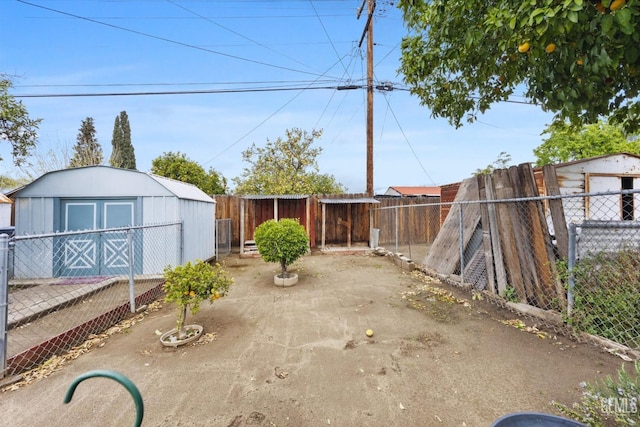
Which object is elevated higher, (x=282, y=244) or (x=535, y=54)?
(x=535, y=54)

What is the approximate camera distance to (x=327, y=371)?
2.77 meters

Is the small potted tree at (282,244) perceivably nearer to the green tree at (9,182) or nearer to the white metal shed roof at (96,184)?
the white metal shed roof at (96,184)

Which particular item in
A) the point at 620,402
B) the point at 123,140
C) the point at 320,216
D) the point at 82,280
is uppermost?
the point at 123,140

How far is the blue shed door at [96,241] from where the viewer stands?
6.38 m

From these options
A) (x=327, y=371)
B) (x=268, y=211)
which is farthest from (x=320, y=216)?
(x=327, y=371)

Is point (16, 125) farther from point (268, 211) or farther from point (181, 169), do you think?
point (181, 169)

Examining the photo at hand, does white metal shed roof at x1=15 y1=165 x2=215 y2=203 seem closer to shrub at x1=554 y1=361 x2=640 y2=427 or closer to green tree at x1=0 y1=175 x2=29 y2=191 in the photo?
shrub at x1=554 y1=361 x2=640 y2=427

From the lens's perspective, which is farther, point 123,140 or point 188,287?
Answer: point 123,140

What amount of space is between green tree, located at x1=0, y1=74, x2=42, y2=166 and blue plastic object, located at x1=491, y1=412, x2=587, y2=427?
37.6 ft

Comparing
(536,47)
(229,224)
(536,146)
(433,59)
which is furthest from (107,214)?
(536,146)

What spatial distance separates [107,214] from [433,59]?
736 cm

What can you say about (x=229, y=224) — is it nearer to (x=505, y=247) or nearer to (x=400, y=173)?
(x=505, y=247)

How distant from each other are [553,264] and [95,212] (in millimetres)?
8862

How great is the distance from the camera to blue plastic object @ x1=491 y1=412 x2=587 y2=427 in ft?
4.14
